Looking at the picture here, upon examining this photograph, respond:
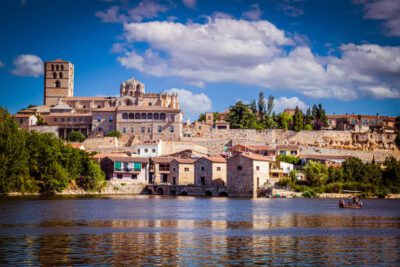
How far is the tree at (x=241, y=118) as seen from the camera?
10281 cm

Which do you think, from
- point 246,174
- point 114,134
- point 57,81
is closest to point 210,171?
point 246,174

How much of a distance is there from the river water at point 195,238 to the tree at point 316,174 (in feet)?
91.7

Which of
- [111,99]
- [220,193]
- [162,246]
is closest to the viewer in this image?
[162,246]

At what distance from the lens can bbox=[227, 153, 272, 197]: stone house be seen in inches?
2645

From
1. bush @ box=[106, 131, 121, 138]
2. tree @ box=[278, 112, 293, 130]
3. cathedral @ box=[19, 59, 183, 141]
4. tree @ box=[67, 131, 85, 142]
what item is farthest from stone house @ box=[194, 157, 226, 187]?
tree @ box=[278, 112, 293, 130]

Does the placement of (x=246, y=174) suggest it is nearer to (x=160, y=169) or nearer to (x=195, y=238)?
(x=160, y=169)

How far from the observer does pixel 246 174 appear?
6781 centimetres

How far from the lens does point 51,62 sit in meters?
134

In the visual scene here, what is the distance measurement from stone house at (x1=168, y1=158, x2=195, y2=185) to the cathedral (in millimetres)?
17448

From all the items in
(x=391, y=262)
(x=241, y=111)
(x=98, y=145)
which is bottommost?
(x=391, y=262)

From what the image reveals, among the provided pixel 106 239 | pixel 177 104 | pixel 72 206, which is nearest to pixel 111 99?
pixel 177 104

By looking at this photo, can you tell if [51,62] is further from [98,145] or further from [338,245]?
[338,245]

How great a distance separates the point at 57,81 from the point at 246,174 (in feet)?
250

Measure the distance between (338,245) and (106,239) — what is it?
1063 cm
